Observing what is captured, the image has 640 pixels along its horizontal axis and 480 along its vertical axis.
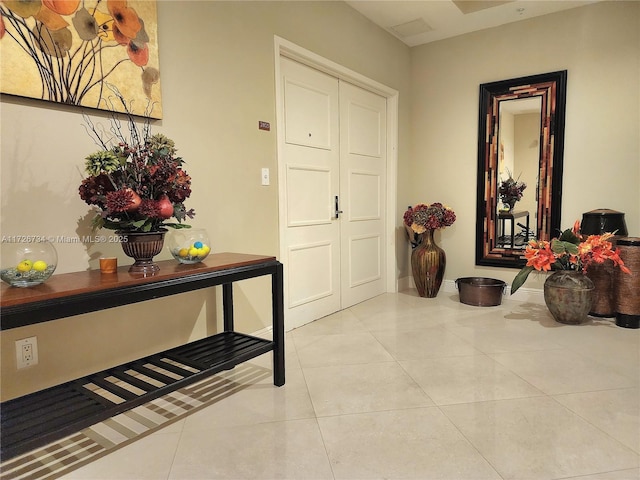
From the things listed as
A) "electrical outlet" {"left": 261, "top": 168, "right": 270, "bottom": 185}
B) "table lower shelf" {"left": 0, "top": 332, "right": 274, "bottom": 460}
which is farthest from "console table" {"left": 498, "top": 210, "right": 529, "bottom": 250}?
"table lower shelf" {"left": 0, "top": 332, "right": 274, "bottom": 460}

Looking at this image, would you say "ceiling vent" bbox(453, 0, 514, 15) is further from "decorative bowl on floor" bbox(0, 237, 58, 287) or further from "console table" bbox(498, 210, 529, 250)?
"decorative bowl on floor" bbox(0, 237, 58, 287)

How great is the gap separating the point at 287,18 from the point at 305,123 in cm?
76

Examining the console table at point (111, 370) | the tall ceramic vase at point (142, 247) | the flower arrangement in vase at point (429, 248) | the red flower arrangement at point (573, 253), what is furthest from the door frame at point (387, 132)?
the red flower arrangement at point (573, 253)

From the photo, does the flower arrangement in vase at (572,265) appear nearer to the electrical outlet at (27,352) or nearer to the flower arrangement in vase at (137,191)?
the flower arrangement in vase at (137,191)

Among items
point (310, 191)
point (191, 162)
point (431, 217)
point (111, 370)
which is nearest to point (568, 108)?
point (431, 217)

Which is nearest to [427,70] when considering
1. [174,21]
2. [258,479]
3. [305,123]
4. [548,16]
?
[548,16]

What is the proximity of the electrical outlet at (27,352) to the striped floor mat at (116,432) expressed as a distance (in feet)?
1.18

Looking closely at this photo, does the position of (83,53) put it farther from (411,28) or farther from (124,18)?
(411,28)

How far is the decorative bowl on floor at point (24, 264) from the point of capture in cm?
136

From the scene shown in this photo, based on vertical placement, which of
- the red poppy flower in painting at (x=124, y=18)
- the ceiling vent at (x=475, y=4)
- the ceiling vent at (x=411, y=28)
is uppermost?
the ceiling vent at (x=475, y=4)

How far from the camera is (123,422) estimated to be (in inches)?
70.6

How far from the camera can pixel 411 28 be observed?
3980 mm

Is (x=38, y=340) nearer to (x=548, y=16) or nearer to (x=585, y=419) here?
(x=585, y=419)

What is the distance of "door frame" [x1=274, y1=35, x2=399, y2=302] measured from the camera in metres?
2.87
